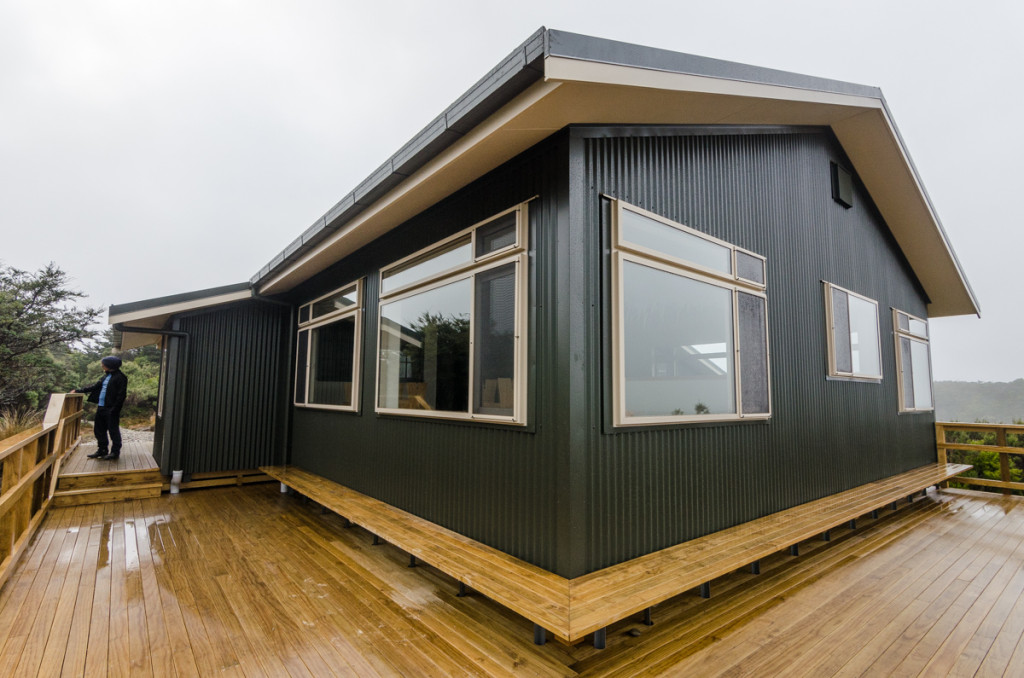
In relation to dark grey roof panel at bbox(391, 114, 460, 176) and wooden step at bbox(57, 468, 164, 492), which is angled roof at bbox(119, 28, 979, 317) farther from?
wooden step at bbox(57, 468, 164, 492)

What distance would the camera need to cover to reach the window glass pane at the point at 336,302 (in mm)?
4817

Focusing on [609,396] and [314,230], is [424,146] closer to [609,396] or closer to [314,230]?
[609,396]

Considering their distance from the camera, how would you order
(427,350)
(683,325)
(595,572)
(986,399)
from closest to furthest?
(595,572) → (683,325) → (427,350) → (986,399)

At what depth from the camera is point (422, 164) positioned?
3.07 meters

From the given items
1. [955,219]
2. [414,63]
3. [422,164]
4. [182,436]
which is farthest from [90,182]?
[955,219]

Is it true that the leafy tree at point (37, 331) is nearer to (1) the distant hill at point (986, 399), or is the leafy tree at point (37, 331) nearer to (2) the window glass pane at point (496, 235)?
(2) the window glass pane at point (496, 235)

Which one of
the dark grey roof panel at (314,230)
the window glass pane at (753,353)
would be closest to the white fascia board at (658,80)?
the window glass pane at (753,353)

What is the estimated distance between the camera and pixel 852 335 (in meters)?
4.93

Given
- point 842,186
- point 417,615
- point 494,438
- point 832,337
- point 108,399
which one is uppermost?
point 842,186

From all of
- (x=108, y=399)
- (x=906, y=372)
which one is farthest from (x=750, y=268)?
(x=108, y=399)

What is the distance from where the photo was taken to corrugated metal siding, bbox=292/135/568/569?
2.54m

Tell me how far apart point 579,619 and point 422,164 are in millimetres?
2626

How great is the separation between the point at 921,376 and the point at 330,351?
24.5ft

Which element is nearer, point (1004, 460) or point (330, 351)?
point (330, 351)
